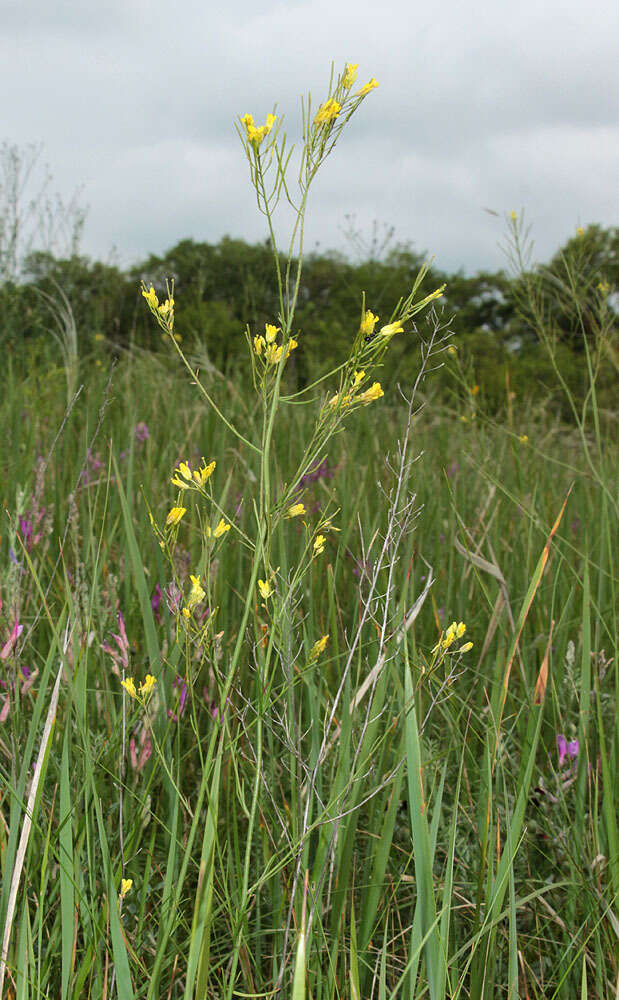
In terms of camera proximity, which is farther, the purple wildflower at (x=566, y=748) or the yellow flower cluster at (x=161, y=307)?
the purple wildflower at (x=566, y=748)

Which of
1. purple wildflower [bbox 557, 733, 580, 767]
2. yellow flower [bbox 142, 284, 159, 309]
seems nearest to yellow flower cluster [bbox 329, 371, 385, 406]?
yellow flower [bbox 142, 284, 159, 309]

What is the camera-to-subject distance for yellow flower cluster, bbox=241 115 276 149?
0.76 m

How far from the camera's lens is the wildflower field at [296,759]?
2.55 ft

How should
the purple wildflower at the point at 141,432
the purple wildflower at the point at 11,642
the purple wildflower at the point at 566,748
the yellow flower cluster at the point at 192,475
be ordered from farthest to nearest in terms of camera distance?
the purple wildflower at the point at 141,432, the purple wildflower at the point at 566,748, the purple wildflower at the point at 11,642, the yellow flower cluster at the point at 192,475

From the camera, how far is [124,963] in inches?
29.5

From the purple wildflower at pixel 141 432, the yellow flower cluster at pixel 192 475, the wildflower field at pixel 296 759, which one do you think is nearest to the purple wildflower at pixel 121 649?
the wildflower field at pixel 296 759

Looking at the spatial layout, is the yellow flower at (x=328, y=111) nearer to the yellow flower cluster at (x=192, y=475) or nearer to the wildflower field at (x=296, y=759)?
the wildflower field at (x=296, y=759)

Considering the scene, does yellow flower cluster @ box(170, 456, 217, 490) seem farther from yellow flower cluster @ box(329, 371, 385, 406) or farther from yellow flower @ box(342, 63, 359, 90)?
yellow flower @ box(342, 63, 359, 90)

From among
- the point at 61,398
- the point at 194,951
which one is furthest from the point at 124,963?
the point at 61,398

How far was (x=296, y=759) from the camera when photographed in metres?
0.99

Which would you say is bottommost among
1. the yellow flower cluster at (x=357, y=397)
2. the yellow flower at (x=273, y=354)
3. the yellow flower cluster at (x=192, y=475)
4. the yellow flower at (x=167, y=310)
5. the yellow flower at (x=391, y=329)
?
the yellow flower cluster at (x=192, y=475)

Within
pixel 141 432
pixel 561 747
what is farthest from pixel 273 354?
pixel 141 432

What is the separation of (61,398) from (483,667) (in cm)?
262

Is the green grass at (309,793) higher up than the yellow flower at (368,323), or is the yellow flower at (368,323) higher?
the yellow flower at (368,323)
